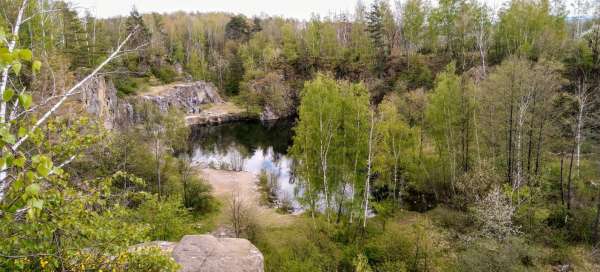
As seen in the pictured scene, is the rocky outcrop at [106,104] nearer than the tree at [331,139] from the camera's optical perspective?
No

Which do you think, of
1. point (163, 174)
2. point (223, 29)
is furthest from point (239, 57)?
point (163, 174)

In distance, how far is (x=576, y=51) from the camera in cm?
4403

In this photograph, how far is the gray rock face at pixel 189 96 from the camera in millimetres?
60781

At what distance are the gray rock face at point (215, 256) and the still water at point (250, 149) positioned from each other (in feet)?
61.8

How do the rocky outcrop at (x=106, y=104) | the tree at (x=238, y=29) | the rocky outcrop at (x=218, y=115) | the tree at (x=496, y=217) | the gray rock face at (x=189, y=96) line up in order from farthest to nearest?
1. the tree at (x=238, y=29)
2. the rocky outcrop at (x=218, y=115)
3. the gray rock face at (x=189, y=96)
4. the rocky outcrop at (x=106, y=104)
5. the tree at (x=496, y=217)

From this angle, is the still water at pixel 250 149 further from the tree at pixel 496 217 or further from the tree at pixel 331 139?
the tree at pixel 496 217

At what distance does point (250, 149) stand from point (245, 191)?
19.0m

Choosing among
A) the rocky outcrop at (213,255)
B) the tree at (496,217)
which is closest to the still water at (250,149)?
the tree at (496,217)

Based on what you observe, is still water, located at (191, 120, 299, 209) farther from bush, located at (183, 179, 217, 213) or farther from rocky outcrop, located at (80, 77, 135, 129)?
rocky outcrop, located at (80, 77, 135, 129)

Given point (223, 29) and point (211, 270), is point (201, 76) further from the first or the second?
point (211, 270)

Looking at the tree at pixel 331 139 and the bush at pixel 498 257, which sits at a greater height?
the tree at pixel 331 139

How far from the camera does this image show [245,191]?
32.6 meters

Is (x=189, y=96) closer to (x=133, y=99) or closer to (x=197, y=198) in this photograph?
(x=133, y=99)

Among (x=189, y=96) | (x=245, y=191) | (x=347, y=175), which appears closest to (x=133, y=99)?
(x=189, y=96)
